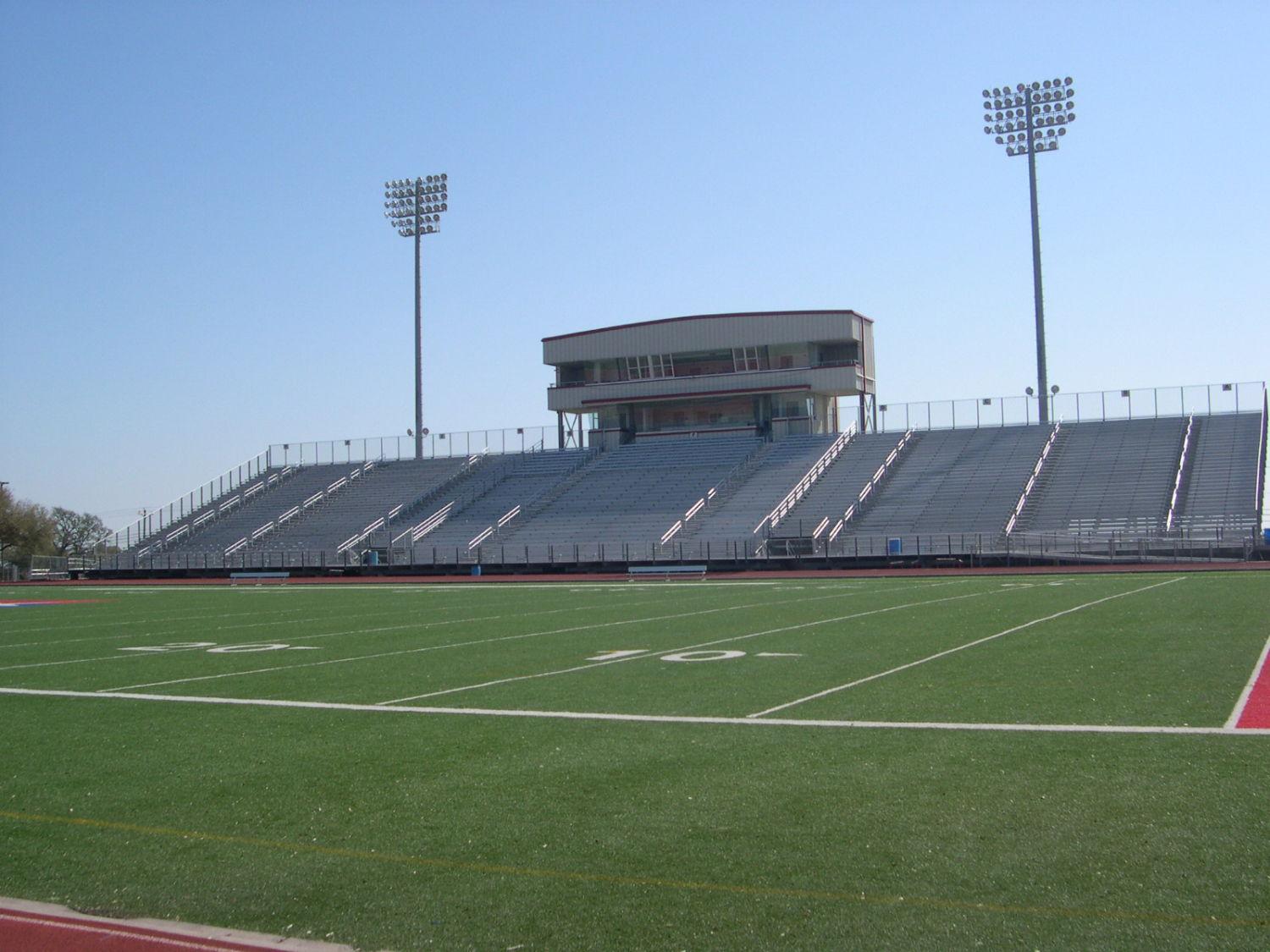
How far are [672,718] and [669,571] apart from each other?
100.0 ft

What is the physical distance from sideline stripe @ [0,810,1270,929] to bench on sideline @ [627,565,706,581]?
32.7m

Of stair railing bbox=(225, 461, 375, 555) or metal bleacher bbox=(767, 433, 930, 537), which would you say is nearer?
metal bleacher bbox=(767, 433, 930, 537)

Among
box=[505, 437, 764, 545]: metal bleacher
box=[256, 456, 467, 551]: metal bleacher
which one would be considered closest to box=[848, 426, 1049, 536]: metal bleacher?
box=[505, 437, 764, 545]: metal bleacher

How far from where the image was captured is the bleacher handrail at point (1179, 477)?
41750 millimetres

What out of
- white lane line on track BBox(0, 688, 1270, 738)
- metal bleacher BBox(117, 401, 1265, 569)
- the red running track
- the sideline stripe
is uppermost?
metal bleacher BBox(117, 401, 1265, 569)

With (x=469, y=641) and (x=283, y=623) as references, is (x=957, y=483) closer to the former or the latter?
(x=283, y=623)

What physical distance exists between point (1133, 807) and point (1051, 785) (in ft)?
1.97

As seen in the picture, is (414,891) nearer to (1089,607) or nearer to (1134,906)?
(1134,906)

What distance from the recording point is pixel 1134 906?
4.89 meters

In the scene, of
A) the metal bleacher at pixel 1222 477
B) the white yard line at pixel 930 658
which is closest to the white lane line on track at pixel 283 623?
the white yard line at pixel 930 658

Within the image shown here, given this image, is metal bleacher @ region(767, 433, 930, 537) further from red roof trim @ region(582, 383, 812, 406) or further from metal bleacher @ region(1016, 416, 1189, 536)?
metal bleacher @ region(1016, 416, 1189, 536)

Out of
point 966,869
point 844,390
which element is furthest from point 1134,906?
point 844,390

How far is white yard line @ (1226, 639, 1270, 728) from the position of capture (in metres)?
8.88

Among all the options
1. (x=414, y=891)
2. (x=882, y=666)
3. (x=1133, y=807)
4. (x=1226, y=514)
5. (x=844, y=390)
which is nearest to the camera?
(x=414, y=891)
